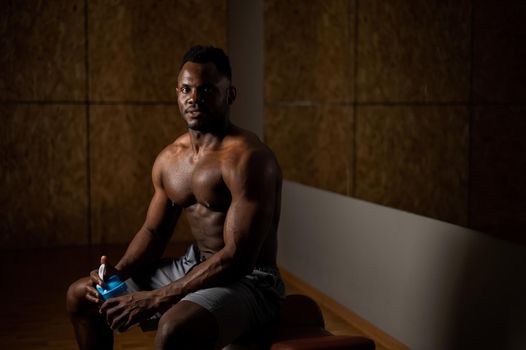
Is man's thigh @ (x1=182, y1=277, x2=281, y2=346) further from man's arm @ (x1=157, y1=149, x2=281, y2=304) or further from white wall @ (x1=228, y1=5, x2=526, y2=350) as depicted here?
white wall @ (x1=228, y1=5, x2=526, y2=350)

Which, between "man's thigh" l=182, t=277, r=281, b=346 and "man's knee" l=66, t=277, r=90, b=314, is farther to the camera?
"man's knee" l=66, t=277, r=90, b=314

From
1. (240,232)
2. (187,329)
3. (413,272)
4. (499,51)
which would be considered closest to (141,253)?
(240,232)

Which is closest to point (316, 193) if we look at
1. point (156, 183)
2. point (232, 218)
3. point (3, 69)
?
point (156, 183)

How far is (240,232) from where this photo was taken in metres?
2.14

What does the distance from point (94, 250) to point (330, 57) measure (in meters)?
2.04

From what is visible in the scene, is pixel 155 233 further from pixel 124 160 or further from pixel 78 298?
pixel 124 160

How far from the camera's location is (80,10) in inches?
199

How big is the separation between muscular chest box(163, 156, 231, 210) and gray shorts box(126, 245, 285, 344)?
176 mm

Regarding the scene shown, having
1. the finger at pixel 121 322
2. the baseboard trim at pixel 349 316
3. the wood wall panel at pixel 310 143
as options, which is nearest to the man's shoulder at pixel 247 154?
the finger at pixel 121 322

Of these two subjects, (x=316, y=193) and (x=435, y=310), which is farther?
(x=316, y=193)

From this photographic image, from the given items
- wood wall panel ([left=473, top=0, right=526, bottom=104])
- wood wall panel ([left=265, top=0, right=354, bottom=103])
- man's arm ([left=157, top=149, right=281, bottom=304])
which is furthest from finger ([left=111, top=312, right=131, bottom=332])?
wood wall panel ([left=265, top=0, right=354, bottom=103])

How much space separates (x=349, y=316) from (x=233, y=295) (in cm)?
149

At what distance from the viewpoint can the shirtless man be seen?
2055mm

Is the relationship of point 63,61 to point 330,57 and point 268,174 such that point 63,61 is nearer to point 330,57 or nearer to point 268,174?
point 330,57
